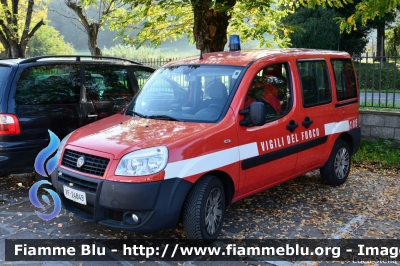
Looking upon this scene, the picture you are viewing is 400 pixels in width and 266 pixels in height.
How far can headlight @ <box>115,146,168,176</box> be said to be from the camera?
3.77 metres

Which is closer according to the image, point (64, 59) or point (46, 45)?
point (64, 59)

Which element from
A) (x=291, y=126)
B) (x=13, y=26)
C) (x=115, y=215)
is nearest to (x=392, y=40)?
(x=13, y=26)

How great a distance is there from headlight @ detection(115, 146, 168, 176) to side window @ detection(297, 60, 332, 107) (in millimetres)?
2337

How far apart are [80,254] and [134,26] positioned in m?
9.66

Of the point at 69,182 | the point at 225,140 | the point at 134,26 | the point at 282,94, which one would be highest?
the point at 134,26

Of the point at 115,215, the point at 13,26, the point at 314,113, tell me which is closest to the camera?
the point at 115,215

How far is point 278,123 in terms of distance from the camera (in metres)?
4.93

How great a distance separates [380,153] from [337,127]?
2.52 metres

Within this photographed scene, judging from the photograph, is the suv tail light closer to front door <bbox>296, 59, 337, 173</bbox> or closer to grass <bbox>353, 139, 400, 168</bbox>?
front door <bbox>296, 59, 337, 173</bbox>

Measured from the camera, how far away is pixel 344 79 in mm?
6230

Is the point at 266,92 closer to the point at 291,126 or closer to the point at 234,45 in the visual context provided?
the point at 291,126

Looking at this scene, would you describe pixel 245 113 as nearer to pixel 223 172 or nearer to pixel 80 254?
pixel 223 172

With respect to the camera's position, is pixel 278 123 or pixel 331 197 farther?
pixel 331 197

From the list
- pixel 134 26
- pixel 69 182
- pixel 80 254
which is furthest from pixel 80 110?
pixel 134 26
